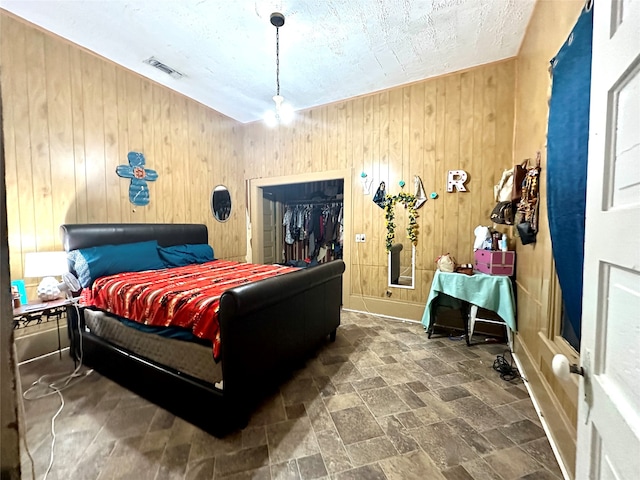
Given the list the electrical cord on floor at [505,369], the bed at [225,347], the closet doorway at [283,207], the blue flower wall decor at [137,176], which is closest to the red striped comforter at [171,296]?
the bed at [225,347]

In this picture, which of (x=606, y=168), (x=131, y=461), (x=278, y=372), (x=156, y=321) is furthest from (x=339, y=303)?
(x=606, y=168)

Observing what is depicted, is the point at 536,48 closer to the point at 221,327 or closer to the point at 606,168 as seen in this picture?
the point at 606,168

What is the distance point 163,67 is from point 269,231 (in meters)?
3.00

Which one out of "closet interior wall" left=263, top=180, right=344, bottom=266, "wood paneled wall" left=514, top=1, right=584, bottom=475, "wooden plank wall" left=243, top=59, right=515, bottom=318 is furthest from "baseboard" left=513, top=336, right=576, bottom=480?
"closet interior wall" left=263, top=180, right=344, bottom=266

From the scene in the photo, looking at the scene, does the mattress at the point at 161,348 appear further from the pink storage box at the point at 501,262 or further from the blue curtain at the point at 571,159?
the pink storage box at the point at 501,262

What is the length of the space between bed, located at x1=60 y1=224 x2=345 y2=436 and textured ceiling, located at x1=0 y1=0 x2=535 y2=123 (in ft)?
6.25

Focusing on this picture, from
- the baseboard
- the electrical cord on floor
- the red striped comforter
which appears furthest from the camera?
the electrical cord on floor

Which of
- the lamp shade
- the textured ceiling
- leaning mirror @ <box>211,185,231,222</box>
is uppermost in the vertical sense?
the textured ceiling

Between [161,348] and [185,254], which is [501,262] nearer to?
[161,348]

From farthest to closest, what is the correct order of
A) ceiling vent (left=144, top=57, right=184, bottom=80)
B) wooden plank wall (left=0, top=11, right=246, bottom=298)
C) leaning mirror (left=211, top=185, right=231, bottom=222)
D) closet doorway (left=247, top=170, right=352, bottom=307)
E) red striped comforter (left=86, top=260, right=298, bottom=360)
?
1. closet doorway (left=247, top=170, right=352, bottom=307)
2. leaning mirror (left=211, top=185, right=231, bottom=222)
3. ceiling vent (left=144, top=57, right=184, bottom=80)
4. wooden plank wall (left=0, top=11, right=246, bottom=298)
5. red striped comforter (left=86, top=260, right=298, bottom=360)

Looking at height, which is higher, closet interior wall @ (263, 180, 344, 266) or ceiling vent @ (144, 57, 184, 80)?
ceiling vent @ (144, 57, 184, 80)

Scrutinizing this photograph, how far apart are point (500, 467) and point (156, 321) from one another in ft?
7.32

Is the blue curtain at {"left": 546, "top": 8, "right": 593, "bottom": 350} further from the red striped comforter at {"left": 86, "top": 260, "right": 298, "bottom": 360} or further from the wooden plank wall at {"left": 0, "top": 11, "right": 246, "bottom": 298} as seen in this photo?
the wooden plank wall at {"left": 0, "top": 11, "right": 246, "bottom": 298}

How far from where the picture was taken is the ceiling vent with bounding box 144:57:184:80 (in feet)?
9.64
